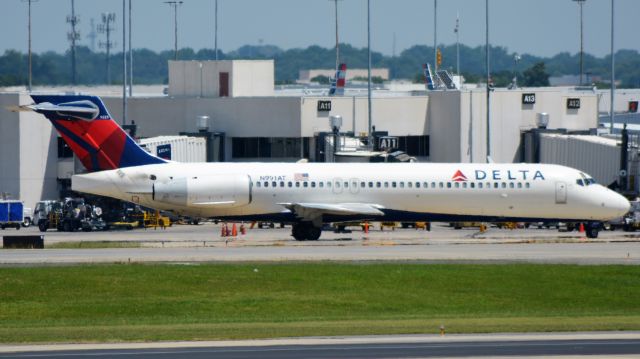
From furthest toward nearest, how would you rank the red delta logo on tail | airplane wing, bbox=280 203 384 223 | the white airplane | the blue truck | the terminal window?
1. the terminal window
2. the blue truck
3. the red delta logo on tail
4. airplane wing, bbox=280 203 384 223
5. the white airplane

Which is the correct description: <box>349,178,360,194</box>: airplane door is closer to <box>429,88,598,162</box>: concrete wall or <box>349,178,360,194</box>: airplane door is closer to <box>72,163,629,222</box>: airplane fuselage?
<box>72,163,629,222</box>: airplane fuselage

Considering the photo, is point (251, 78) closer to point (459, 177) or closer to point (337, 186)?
point (337, 186)

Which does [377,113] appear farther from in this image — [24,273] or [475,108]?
[24,273]

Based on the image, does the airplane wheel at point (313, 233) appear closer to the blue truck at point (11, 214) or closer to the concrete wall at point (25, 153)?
the blue truck at point (11, 214)

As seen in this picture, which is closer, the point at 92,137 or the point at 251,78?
the point at 92,137

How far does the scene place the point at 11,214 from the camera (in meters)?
76.1

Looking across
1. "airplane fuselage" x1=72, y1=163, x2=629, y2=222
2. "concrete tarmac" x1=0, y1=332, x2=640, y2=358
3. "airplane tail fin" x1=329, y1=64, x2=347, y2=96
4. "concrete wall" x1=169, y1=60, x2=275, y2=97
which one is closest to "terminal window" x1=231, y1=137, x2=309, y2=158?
"concrete wall" x1=169, y1=60, x2=275, y2=97

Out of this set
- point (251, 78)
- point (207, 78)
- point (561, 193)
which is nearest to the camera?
point (561, 193)

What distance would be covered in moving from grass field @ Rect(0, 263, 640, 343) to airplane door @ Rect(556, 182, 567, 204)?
41.5 ft

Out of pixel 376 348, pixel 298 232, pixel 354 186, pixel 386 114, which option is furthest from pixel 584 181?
pixel 386 114

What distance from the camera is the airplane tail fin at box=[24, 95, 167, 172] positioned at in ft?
186

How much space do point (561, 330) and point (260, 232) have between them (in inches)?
1432

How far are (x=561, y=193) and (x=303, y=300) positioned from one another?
22.5m

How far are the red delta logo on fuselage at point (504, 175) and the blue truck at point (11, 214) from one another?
30714mm
